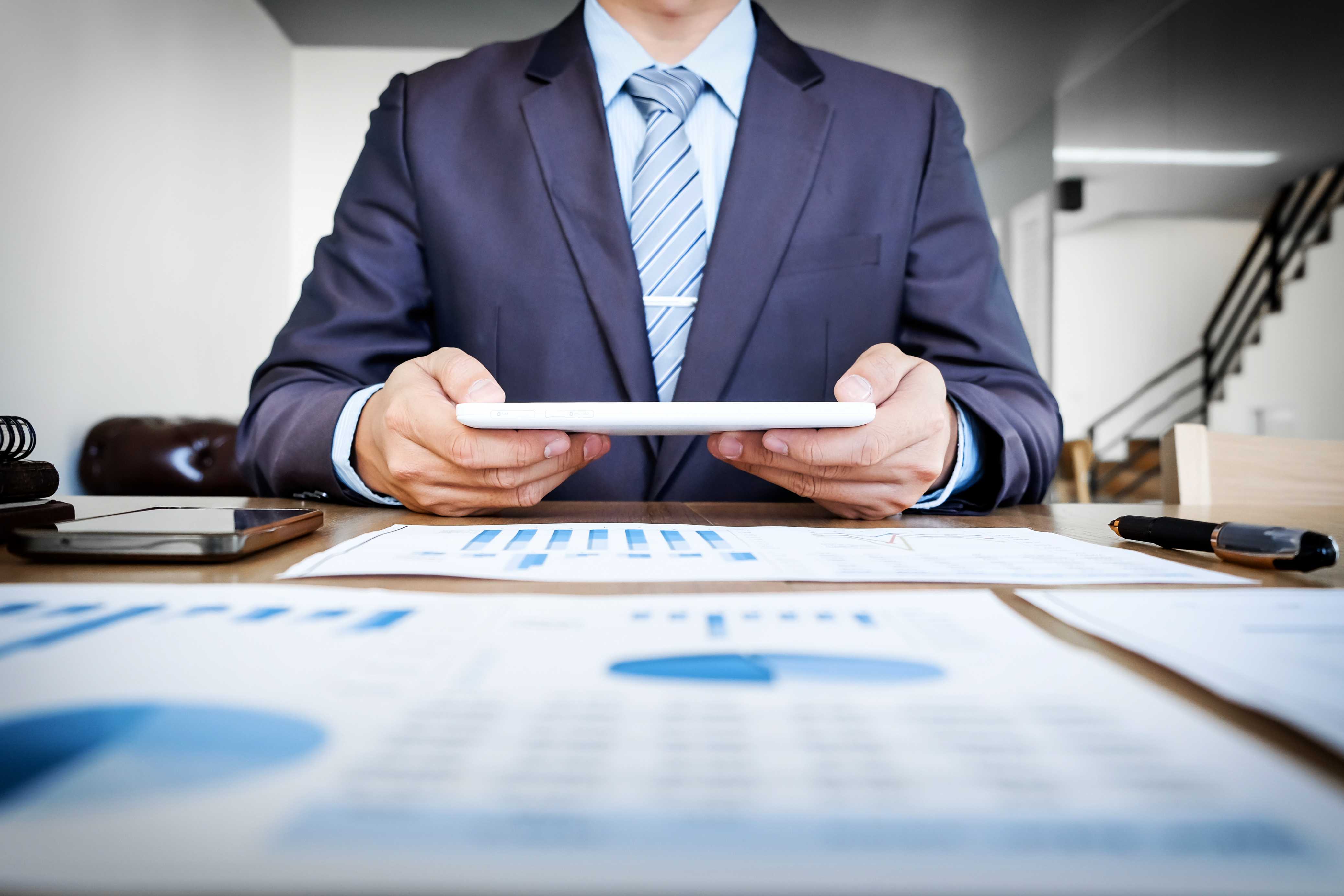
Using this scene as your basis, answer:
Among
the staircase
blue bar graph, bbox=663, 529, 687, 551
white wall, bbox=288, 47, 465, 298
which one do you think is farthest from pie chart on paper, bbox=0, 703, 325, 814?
the staircase

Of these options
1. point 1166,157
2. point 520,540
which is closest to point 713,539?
point 520,540

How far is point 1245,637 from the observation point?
10.2 inches

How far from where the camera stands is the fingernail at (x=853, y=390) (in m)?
0.55

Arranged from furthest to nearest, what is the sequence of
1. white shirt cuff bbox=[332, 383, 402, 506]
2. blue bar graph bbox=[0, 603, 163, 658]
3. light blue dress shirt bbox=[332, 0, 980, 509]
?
light blue dress shirt bbox=[332, 0, 980, 509] → white shirt cuff bbox=[332, 383, 402, 506] → blue bar graph bbox=[0, 603, 163, 658]

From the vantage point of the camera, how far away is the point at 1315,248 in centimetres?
417

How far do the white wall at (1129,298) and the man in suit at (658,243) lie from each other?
4.53m

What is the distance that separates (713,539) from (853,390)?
0.56ft

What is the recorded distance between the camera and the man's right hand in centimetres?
55

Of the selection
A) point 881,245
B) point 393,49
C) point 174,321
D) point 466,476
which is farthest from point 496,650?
point 393,49

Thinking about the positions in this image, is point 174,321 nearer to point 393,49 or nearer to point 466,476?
point 393,49

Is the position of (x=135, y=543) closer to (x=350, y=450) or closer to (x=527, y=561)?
(x=527, y=561)

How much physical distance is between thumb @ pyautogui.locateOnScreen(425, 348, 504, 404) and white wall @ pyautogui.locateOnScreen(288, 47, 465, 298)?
3.47m

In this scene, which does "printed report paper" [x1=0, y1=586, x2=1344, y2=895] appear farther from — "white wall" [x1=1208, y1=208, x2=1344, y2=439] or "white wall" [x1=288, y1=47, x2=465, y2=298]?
"white wall" [x1=1208, y1=208, x2=1344, y2=439]

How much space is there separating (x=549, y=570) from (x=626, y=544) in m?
0.09
